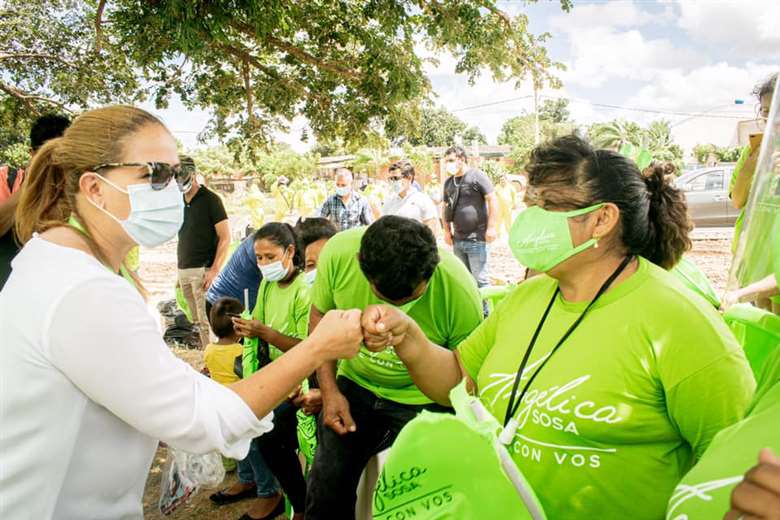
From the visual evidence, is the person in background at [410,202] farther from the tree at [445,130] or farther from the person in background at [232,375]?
the tree at [445,130]

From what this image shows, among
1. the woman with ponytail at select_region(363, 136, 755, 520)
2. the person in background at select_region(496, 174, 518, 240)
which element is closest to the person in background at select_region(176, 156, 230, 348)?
the woman with ponytail at select_region(363, 136, 755, 520)

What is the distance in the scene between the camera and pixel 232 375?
364cm

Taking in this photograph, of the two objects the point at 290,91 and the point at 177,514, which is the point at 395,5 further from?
the point at 177,514

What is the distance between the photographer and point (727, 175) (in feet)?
43.7

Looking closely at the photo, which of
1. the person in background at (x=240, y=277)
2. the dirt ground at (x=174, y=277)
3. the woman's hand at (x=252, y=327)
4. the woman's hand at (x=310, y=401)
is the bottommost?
the dirt ground at (x=174, y=277)

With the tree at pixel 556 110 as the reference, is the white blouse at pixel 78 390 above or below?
below

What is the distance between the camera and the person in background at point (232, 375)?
11.6 feet

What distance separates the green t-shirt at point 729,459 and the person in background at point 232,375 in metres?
3.02

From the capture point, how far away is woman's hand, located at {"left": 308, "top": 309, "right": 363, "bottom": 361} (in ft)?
5.26

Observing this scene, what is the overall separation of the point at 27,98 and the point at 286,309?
7.46 metres

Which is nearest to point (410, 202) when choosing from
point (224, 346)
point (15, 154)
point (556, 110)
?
point (224, 346)

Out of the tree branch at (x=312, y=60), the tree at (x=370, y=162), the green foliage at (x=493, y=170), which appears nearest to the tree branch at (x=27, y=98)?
the tree branch at (x=312, y=60)

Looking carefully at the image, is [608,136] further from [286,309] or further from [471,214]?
[471,214]

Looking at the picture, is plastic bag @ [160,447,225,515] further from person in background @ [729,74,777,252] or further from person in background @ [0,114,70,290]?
person in background @ [729,74,777,252]
